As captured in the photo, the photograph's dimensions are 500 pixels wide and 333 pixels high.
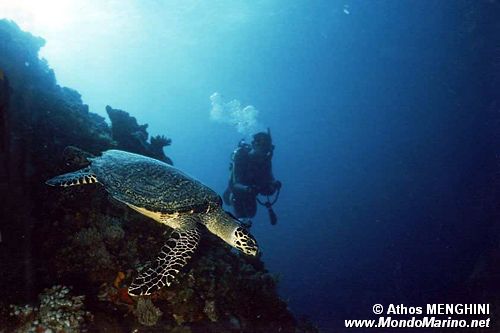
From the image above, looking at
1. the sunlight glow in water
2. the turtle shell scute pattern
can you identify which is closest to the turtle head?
the turtle shell scute pattern

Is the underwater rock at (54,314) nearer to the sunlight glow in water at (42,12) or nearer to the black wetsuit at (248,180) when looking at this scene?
the black wetsuit at (248,180)

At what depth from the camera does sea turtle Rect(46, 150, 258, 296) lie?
450cm

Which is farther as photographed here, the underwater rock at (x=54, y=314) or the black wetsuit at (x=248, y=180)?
the black wetsuit at (x=248, y=180)

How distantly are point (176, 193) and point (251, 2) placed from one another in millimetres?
42210

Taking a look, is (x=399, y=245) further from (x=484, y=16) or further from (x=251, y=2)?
(x=251, y=2)

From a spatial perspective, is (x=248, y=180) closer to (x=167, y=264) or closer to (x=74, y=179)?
(x=74, y=179)

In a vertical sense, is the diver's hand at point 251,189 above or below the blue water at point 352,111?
below

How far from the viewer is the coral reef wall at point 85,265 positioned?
3766 millimetres

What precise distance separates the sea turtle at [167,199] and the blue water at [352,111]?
2881 mm

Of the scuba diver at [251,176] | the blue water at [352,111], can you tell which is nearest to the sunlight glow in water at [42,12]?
the blue water at [352,111]

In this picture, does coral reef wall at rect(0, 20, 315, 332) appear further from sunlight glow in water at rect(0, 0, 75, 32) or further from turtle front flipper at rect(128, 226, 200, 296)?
sunlight glow in water at rect(0, 0, 75, 32)

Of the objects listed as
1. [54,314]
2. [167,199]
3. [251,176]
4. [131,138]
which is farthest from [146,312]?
[251,176]

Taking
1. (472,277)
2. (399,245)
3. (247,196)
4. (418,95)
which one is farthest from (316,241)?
(247,196)

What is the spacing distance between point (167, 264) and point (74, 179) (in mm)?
2357
